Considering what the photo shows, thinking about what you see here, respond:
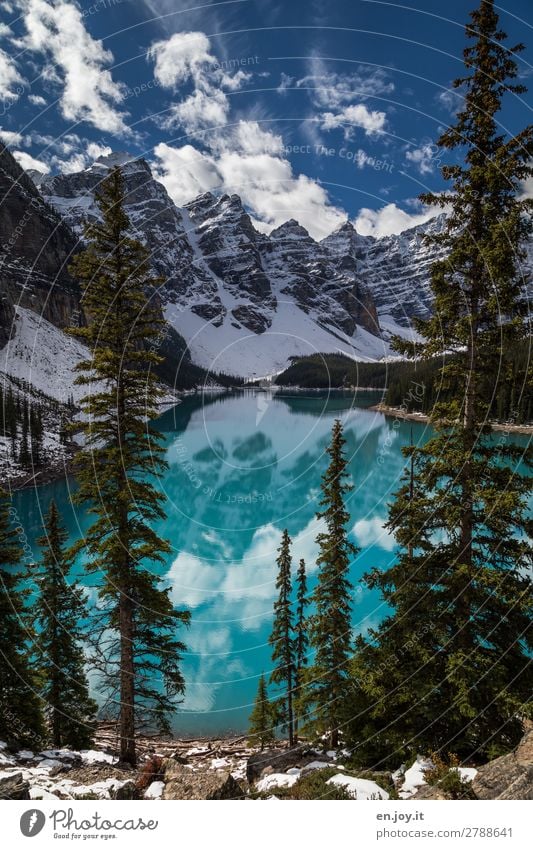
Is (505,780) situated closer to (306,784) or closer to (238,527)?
(306,784)

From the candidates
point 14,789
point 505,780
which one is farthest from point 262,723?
point 505,780

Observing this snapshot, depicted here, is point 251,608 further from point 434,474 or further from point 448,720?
point 434,474

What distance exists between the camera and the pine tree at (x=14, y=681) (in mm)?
10078

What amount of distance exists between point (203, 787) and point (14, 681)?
8189 mm

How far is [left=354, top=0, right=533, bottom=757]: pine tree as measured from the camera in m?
6.36

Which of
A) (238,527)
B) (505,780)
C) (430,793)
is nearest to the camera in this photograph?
(505,780)

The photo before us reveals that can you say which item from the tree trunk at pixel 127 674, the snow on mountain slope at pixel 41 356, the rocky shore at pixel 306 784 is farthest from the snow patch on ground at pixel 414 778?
the snow on mountain slope at pixel 41 356

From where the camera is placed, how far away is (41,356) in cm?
10000

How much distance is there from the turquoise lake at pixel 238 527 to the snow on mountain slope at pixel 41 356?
107ft

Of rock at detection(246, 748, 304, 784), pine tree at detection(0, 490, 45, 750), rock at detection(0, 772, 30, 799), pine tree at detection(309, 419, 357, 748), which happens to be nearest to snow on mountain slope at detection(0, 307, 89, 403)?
pine tree at detection(0, 490, 45, 750)

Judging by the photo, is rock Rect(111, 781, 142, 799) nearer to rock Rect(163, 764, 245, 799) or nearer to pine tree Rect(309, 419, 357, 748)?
rock Rect(163, 764, 245, 799)

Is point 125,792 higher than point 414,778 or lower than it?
higher
